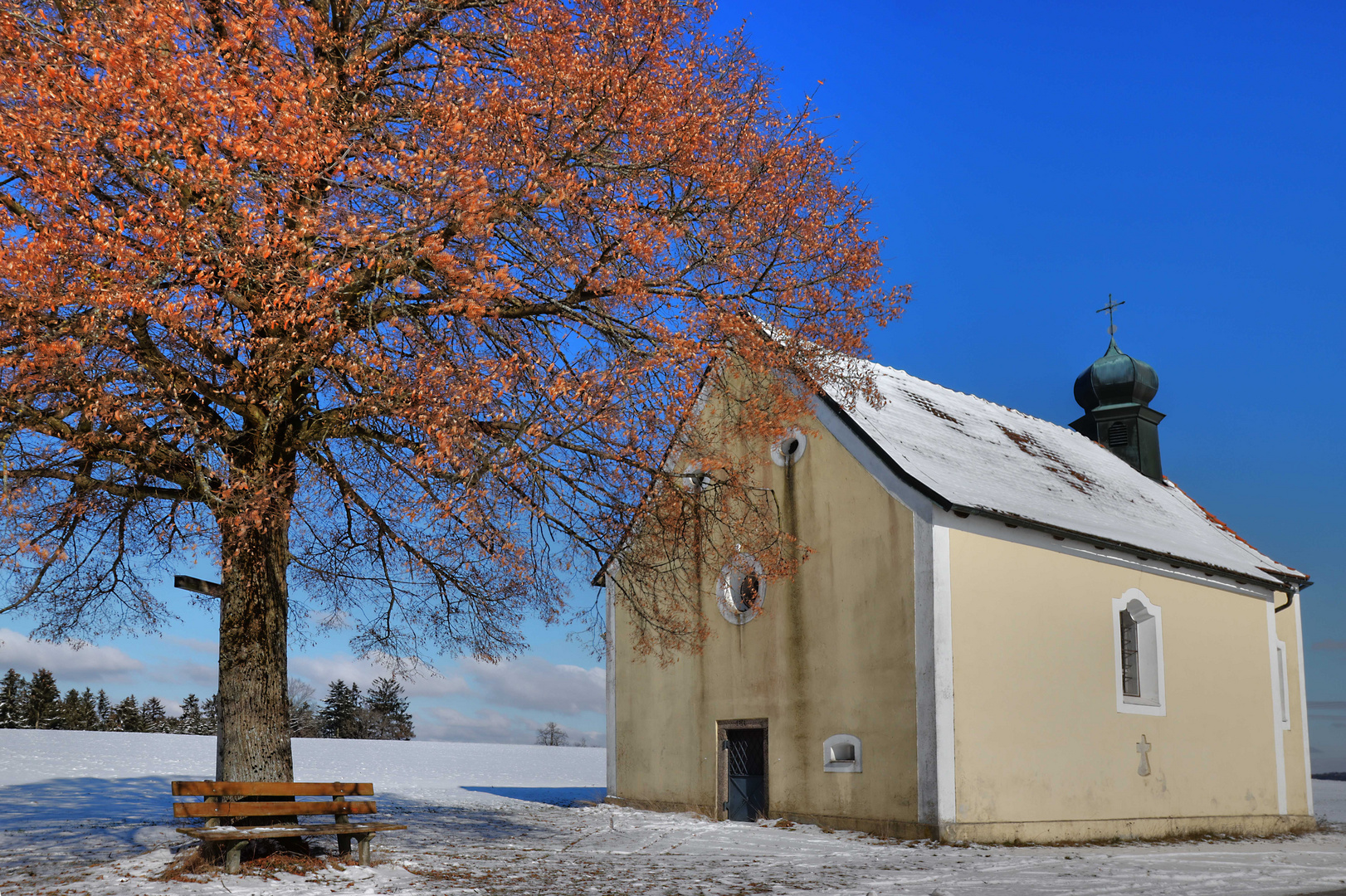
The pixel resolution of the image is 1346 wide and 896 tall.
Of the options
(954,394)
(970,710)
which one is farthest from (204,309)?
(954,394)

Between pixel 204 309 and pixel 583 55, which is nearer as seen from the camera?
pixel 204 309

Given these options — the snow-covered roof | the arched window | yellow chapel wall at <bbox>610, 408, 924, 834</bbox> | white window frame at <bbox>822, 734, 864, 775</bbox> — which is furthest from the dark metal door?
the arched window

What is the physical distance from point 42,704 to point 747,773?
40716 millimetres

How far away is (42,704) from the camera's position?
46.2 meters

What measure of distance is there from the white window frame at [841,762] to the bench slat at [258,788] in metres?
7.61

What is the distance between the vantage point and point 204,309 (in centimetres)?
875

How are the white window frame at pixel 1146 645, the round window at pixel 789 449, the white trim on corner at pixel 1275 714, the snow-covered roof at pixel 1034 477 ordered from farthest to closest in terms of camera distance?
1. the white trim on corner at pixel 1275 714
2. the white window frame at pixel 1146 645
3. the round window at pixel 789 449
4. the snow-covered roof at pixel 1034 477

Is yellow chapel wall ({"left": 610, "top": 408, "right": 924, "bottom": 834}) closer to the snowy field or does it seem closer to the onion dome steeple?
the snowy field

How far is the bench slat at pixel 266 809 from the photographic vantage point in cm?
911

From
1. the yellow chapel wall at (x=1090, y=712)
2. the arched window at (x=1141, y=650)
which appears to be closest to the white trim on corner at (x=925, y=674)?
the yellow chapel wall at (x=1090, y=712)

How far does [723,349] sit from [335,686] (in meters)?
49.6

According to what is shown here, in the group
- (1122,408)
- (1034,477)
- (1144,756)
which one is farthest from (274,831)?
(1122,408)

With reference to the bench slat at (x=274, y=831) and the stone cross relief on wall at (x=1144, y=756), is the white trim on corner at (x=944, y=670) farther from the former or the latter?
the bench slat at (x=274, y=831)

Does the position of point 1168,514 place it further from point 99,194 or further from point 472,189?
point 99,194
